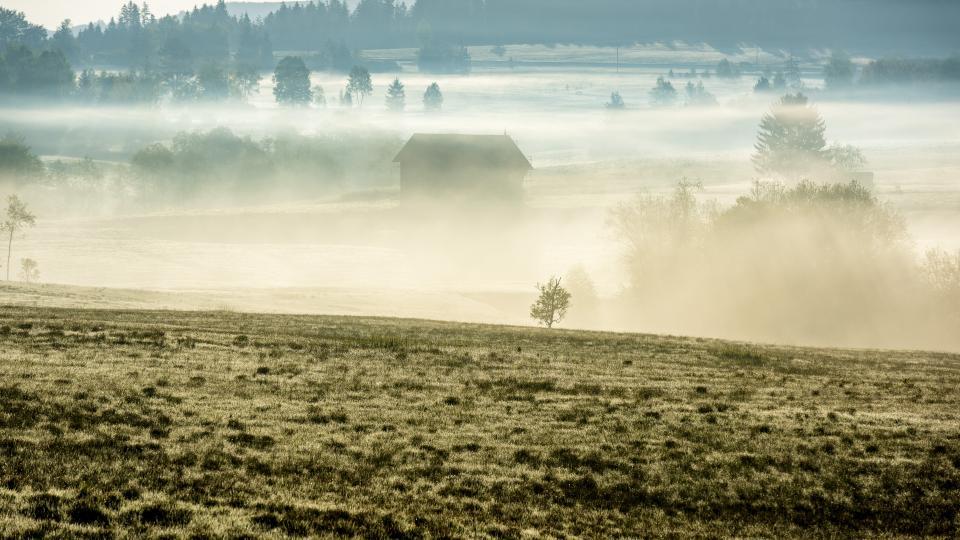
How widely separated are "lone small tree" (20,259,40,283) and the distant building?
4995 centimetres

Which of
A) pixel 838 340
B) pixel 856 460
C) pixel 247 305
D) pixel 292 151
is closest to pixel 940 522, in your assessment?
pixel 856 460

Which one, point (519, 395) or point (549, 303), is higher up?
point (549, 303)

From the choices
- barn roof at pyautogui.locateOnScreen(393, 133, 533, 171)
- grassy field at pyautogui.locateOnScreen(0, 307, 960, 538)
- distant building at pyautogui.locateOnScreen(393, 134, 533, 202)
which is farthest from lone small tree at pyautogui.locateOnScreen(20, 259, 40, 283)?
barn roof at pyautogui.locateOnScreen(393, 133, 533, 171)

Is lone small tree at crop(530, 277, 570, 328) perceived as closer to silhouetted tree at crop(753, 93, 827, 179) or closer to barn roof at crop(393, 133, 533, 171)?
barn roof at crop(393, 133, 533, 171)

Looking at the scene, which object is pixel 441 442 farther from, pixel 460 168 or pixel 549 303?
pixel 460 168

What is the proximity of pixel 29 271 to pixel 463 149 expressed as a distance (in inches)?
2268

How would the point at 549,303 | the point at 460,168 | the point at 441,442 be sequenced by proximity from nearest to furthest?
1. the point at 441,442
2. the point at 549,303
3. the point at 460,168

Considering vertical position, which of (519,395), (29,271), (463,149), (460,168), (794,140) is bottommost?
(519,395)

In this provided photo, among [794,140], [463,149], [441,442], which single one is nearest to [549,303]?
[441,442]

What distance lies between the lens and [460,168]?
12131 cm

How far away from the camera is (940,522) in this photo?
54.6ft

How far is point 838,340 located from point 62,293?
2104 inches

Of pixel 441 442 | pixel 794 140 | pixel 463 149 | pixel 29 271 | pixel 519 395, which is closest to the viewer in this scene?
pixel 441 442

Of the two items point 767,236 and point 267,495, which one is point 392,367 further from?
point 767,236
